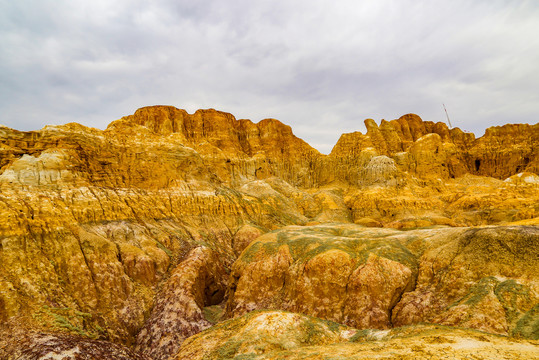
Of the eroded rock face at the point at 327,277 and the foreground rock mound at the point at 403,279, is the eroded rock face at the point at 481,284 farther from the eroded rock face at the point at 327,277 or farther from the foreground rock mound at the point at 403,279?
the eroded rock face at the point at 327,277

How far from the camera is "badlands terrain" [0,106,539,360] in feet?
38.7

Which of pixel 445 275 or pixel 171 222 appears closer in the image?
pixel 445 275

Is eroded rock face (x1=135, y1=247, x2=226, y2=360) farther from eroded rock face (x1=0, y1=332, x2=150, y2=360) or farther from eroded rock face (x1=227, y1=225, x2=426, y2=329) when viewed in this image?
eroded rock face (x1=0, y1=332, x2=150, y2=360)

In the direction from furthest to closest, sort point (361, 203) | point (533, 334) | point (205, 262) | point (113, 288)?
point (361, 203) → point (205, 262) → point (113, 288) → point (533, 334)

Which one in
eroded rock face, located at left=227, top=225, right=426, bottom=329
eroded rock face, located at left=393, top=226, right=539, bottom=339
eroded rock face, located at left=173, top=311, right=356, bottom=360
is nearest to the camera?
eroded rock face, located at left=173, top=311, right=356, bottom=360

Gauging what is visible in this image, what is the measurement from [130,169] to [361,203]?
54109 millimetres

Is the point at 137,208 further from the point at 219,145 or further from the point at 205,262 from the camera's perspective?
the point at 219,145

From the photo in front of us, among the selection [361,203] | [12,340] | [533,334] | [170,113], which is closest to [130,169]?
[12,340]

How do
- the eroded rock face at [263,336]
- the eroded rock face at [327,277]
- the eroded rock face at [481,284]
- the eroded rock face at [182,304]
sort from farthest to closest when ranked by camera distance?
the eroded rock face at [182,304] < the eroded rock face at [327,277] < the eroded rock face at [481,284] < the eroded rock face at [263,336]

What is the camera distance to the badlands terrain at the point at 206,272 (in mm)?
11797

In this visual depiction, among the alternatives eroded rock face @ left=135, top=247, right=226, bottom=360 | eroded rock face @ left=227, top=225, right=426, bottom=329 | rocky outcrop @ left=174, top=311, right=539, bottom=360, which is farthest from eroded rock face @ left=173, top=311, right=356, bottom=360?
eroded rock face @ left=135, top=247, right=226, bottom=360

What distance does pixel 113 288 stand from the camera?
22016mm

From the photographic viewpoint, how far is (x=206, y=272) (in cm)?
2703

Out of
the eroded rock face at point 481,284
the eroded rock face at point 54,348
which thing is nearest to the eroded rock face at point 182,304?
the eroded rock face at point 54,348
